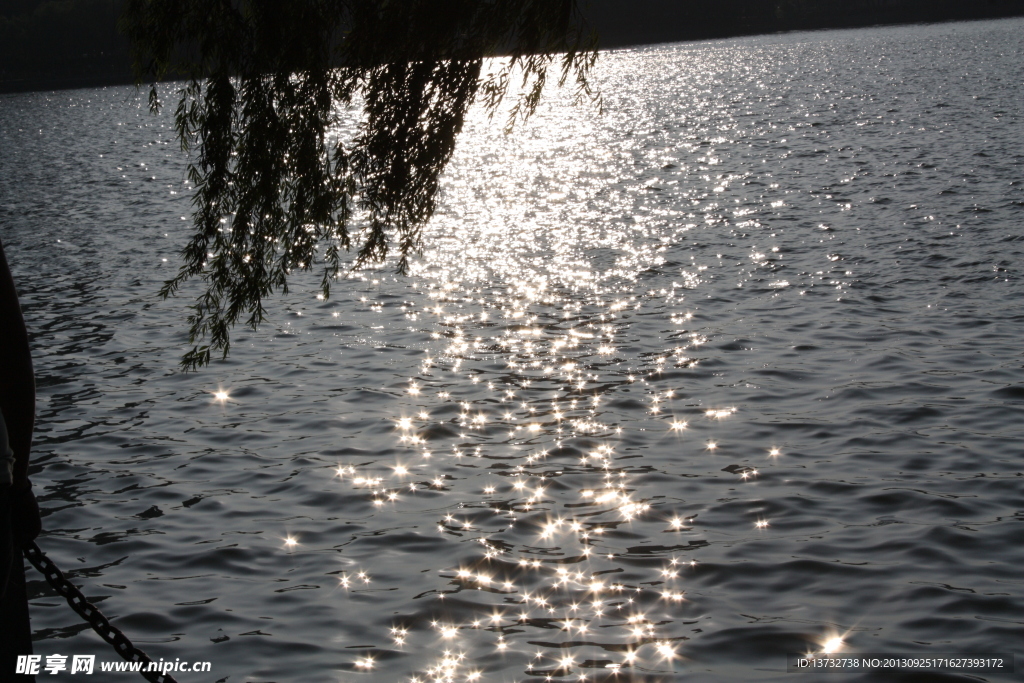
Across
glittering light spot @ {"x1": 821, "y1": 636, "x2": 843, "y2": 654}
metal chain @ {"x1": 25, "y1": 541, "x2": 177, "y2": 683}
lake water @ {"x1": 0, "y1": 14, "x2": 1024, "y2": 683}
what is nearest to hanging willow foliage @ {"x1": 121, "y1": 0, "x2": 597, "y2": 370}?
lake water @ {"x1": 0, "y1": 14, "x2": 1024, "y2": 683}

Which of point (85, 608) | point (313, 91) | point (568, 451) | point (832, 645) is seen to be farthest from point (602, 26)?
point (85, 608)

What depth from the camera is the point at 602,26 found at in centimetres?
15538

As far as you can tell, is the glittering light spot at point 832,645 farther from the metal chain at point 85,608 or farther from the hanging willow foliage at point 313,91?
the hanging willow foliage at point 313,91

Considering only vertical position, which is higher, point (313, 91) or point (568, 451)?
point (313, 91)

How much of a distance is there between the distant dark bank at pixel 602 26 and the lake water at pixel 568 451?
130 meters

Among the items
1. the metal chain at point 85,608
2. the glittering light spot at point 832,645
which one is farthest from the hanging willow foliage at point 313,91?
the glittering light spot at point 832,645

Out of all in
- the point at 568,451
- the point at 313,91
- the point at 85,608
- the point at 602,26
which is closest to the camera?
the point at 85,608

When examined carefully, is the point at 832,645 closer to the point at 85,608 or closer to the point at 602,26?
the point at 85,608

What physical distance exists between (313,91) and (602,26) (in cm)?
15510

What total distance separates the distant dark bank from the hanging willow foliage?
138 meters

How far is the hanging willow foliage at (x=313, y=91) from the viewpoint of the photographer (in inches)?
313

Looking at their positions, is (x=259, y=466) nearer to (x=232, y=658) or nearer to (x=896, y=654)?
(x=232, y=658)

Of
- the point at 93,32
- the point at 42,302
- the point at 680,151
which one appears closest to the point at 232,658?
the point at 42,302

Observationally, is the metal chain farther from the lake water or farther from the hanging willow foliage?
the hanging willow foliage
